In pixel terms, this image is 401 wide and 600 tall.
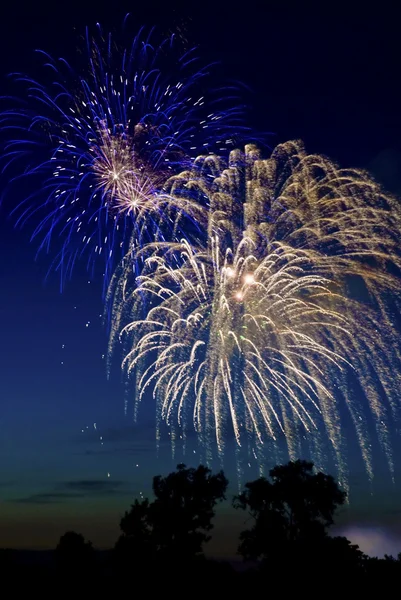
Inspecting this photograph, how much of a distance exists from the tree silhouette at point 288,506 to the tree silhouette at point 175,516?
2972mm

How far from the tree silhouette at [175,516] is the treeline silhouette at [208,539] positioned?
8 cm

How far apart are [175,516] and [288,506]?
936cm

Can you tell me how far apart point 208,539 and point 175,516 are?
10.7 ft

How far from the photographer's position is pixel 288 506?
58.3 metres

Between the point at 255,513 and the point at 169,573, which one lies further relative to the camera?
the point at 255,513

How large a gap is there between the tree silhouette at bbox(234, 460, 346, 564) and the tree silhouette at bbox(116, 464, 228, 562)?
2972 mm

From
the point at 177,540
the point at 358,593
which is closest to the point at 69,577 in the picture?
the point at 177,540

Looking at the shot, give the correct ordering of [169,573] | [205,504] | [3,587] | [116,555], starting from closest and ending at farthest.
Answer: [3,587] → [169,573] → [116,555] → [205,504]

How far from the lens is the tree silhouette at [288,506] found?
5538 centimetres

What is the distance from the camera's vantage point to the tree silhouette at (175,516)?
191 ft

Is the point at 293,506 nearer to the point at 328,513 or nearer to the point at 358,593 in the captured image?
the point at 328,513

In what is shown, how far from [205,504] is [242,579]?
1269cm

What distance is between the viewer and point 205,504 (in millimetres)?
61000

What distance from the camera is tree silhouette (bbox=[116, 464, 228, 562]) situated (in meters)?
58.3
